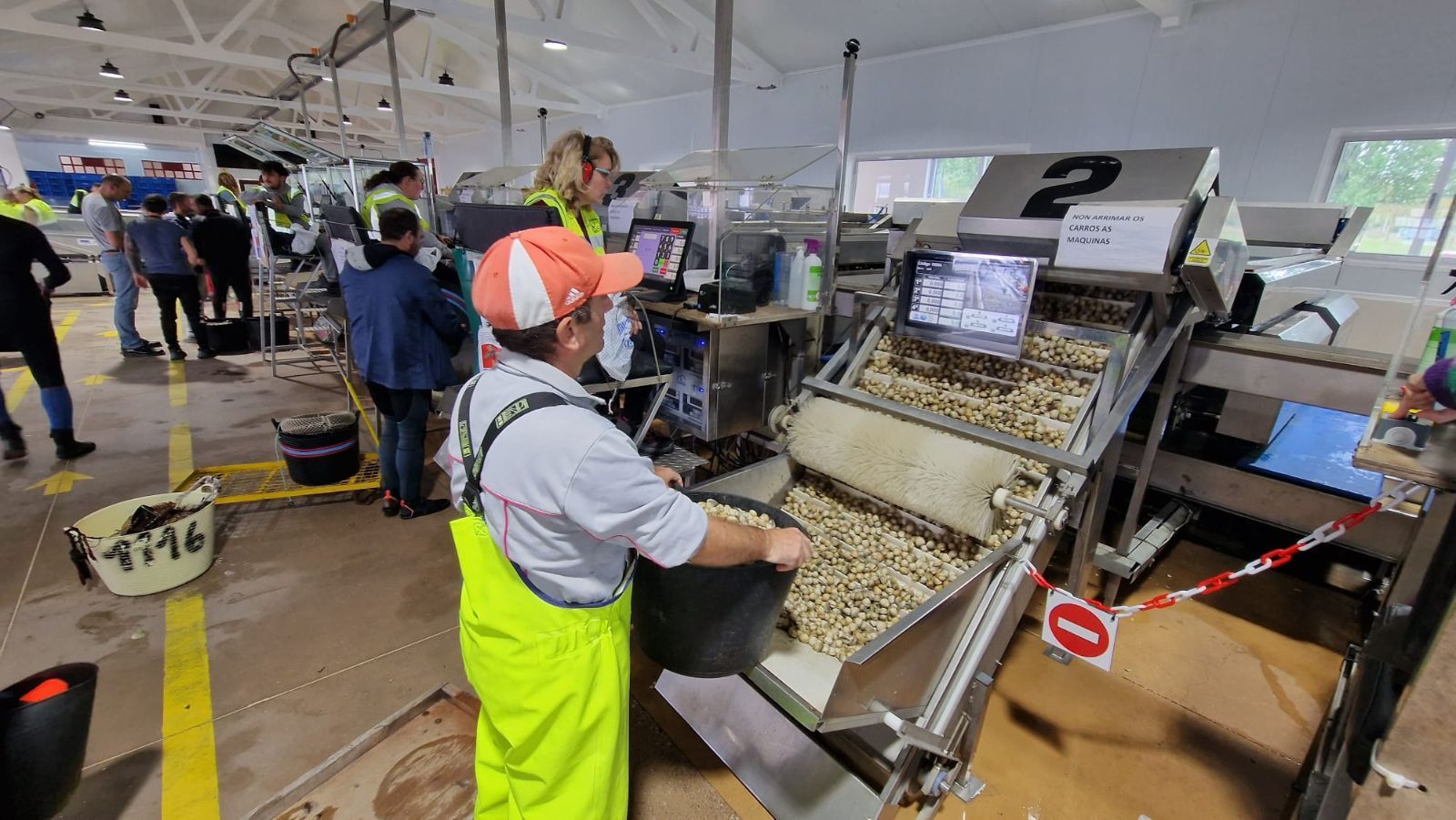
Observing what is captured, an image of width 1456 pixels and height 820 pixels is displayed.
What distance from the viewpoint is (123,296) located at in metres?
5.50

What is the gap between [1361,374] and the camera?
174cm

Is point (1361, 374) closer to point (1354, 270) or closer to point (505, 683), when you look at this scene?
point (505, 683)

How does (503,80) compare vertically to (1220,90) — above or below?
below

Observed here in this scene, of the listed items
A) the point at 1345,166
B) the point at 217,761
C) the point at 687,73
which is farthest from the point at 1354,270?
the point at 687,73

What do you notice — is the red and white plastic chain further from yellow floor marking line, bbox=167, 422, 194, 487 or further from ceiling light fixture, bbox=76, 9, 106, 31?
ceiling light fixture, bbox=76, 9, 106, 31

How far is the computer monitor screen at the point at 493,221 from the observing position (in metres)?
2.61

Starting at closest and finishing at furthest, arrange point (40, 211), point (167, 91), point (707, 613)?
1. point (707, 613)
2. point (40, 211)
3. point (167, 91)

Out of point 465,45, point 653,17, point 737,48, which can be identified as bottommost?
point 737,48

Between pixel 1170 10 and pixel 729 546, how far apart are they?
677cm

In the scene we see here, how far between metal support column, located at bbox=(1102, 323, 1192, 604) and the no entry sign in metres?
0.85

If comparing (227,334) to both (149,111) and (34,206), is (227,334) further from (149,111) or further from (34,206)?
(149,111)

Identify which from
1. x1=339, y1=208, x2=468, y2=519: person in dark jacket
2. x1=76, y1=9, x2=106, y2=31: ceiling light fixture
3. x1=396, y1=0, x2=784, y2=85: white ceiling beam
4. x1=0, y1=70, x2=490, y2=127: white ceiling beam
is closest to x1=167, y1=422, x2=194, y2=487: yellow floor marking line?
x1=339, y1=208, x2=468, y2=519: person in dark jacket

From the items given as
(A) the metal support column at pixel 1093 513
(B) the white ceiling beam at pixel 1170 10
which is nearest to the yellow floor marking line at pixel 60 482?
(A) the metal support column at pixel 1093 513

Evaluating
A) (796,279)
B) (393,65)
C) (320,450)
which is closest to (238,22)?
(393,65)
